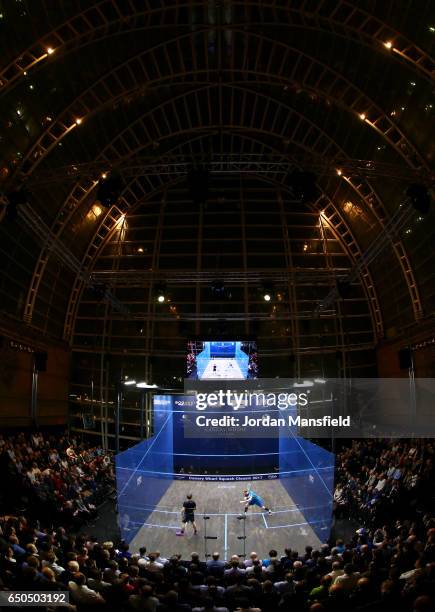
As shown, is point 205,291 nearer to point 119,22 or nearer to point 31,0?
point 119,22

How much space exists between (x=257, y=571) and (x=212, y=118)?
2065cm

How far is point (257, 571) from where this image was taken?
8.75 meters

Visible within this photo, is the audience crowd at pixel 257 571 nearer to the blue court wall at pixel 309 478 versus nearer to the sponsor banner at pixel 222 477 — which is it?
the blue court wall at pixel 309 478

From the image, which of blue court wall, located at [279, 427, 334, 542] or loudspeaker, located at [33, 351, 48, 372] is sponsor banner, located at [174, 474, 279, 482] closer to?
blue court wall, located at [279, 427, 334, 542]

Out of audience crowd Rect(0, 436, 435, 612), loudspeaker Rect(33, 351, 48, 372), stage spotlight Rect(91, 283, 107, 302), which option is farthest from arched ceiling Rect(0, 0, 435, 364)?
audience crowd Rect(0, 436, 435, 612)

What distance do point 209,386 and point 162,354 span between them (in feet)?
11.8

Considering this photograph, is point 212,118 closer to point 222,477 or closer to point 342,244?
point 342,244

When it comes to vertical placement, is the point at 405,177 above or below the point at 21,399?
above

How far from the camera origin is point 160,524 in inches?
582

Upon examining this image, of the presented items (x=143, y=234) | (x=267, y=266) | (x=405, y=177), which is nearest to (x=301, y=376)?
(x=267, y=266)

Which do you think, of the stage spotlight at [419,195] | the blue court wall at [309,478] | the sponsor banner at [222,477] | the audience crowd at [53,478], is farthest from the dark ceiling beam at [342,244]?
the stage spotlight at [419,195]

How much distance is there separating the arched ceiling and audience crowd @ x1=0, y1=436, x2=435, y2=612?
332 inches

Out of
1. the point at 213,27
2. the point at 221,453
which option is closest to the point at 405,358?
the point at 221,453

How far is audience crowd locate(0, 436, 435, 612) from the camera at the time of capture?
6.54 m
